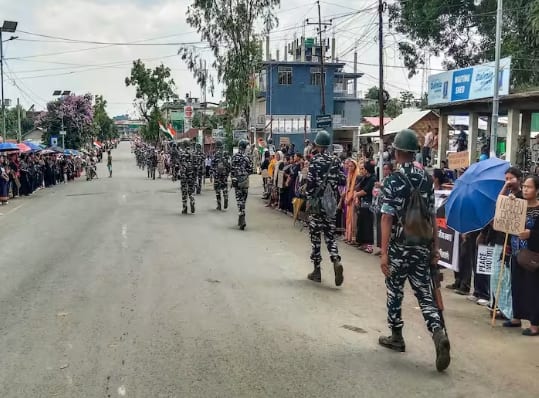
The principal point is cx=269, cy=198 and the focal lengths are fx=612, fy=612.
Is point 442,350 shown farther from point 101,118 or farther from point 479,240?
point 101,118

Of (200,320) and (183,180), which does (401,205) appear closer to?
(200,320)

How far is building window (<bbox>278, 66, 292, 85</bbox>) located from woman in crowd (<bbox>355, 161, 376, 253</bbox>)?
147 feet

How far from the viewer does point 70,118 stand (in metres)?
70.5

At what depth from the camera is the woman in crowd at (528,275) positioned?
20.8 ft

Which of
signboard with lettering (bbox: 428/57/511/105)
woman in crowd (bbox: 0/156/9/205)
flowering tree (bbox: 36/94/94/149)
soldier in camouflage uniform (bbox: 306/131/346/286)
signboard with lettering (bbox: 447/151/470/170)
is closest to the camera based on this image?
soldier in camouflage uniform (bbox: 306/131/346/286)

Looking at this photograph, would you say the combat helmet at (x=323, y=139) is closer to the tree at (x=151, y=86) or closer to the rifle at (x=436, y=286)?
the rifle at (x=436, y=286)

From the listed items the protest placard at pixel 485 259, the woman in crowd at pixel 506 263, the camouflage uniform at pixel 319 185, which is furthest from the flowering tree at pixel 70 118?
the woman in crowd at pixel 506 263

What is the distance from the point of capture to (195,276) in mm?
9000

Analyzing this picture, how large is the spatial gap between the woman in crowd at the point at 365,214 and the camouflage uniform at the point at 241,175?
3.17 meters

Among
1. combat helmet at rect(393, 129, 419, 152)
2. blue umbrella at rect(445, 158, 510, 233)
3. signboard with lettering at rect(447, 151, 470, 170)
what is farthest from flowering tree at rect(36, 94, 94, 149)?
combat helmet at rect(393, 129, 419, 152)

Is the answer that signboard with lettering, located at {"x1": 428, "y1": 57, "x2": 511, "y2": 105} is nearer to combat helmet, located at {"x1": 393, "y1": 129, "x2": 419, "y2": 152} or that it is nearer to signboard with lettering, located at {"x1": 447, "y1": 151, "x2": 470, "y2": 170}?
signboard with lettering, located at {"x1": 447, "y1": 151, "x2": 470, "y2": 170}

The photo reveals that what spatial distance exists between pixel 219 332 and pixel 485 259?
342 centimetres

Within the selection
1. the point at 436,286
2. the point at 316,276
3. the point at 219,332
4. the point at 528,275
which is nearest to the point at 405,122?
the point at 316,276

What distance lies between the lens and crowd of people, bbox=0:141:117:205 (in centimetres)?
2470
